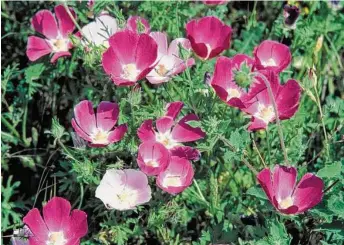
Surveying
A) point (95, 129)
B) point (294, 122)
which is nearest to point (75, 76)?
point (95, 129)

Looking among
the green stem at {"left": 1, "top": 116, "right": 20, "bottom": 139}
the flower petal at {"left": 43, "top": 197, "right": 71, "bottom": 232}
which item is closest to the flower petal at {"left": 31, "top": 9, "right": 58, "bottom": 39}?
the green stem at {"left": 1, "top": 116, "right": 20, "bottom": 139}

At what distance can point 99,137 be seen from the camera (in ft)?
6.99

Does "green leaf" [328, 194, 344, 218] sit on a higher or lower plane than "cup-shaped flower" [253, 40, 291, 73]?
lower

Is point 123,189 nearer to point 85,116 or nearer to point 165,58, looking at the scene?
point 85,116

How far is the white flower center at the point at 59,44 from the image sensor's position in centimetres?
259

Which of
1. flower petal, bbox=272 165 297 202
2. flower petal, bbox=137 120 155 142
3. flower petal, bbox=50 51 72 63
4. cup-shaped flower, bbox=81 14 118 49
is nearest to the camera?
flower petal, bbox=272 165 297 202

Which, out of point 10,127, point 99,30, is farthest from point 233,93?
point 10,127

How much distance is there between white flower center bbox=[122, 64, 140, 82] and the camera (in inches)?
83.5

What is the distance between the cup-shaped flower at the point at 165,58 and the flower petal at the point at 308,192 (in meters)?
0.48

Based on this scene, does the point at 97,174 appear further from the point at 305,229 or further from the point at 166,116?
the point at 305,229

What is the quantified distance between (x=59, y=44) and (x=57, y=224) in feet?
2.46

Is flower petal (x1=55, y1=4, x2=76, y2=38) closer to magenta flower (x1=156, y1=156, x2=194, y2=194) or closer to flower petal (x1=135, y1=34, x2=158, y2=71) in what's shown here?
flower petal (x1=135, y1=34, x2=158, y2=71)

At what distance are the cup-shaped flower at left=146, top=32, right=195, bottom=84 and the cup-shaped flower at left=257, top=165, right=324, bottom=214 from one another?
442 millimetres

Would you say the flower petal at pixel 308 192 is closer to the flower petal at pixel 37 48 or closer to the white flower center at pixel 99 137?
the white flower center at pixel 99 137
